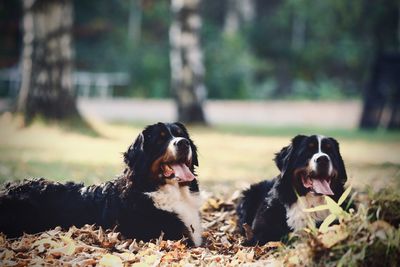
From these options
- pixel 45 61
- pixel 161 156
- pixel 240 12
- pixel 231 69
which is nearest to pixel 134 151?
pixel 161 156

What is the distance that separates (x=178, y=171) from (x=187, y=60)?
196 centimetres

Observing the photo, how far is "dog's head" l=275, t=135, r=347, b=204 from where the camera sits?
8.37ft

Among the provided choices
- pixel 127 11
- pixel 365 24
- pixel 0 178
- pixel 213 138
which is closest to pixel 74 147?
pixel 0 178

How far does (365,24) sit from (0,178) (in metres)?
2.73

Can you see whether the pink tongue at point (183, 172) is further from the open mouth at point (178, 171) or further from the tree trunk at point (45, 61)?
the tree trunk at point (45, 61)

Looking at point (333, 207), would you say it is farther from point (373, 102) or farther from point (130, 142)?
point (373, 102)

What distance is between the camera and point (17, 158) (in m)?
3.21

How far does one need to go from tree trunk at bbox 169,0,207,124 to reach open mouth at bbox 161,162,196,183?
4.37ft

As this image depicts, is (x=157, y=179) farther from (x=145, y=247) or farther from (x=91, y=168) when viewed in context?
(x=91, y=168)

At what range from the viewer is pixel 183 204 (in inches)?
107

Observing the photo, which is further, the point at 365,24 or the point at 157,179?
the point at 365,24

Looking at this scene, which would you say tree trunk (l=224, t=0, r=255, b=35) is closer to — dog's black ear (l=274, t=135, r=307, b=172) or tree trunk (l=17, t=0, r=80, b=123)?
tree trunk (l=17, t=0, r=80, b=123)

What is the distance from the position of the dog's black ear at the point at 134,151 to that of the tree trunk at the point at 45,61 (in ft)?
3.58

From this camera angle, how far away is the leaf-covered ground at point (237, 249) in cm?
255
